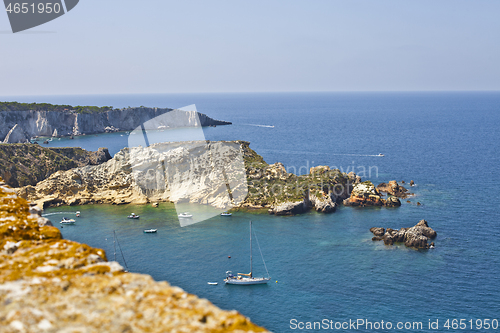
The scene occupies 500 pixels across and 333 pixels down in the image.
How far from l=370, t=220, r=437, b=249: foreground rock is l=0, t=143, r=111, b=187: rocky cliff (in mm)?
79727

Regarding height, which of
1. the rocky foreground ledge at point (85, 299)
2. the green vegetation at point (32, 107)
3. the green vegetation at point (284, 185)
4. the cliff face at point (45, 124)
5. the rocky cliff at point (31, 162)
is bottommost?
the green vegetation at point (284, 185)

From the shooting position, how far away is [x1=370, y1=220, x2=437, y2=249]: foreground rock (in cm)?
6225

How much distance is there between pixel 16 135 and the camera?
543 ft

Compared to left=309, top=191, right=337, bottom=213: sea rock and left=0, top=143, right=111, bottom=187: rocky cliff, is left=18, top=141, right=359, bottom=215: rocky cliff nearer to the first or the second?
left=309, top=191, right=337, bottom=213: sea rock

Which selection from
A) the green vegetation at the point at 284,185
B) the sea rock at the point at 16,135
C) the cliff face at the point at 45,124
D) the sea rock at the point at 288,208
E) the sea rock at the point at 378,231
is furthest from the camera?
the cliff face at the point at 45,124

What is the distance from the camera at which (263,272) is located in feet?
182

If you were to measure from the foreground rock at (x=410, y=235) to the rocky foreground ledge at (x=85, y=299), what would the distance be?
189 ft

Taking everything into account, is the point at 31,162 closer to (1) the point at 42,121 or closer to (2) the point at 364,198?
(2) the point at 364,198

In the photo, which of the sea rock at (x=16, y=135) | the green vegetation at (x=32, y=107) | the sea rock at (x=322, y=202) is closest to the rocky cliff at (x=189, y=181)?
the sea rock at (x=322, y=202)

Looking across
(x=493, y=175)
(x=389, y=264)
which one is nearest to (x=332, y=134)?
(x=493, y=175)

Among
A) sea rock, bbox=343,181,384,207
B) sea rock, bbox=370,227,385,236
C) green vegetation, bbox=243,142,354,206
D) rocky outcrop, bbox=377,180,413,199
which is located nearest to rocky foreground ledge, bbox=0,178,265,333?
sea rock, bbox=370,227,385,236

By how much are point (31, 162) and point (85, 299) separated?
105 m

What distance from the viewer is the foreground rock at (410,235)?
62250 millimetres

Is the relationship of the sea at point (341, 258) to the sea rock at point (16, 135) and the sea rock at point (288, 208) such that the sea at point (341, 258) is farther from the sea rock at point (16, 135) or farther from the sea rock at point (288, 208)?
the sea rock at point (16, 135)
